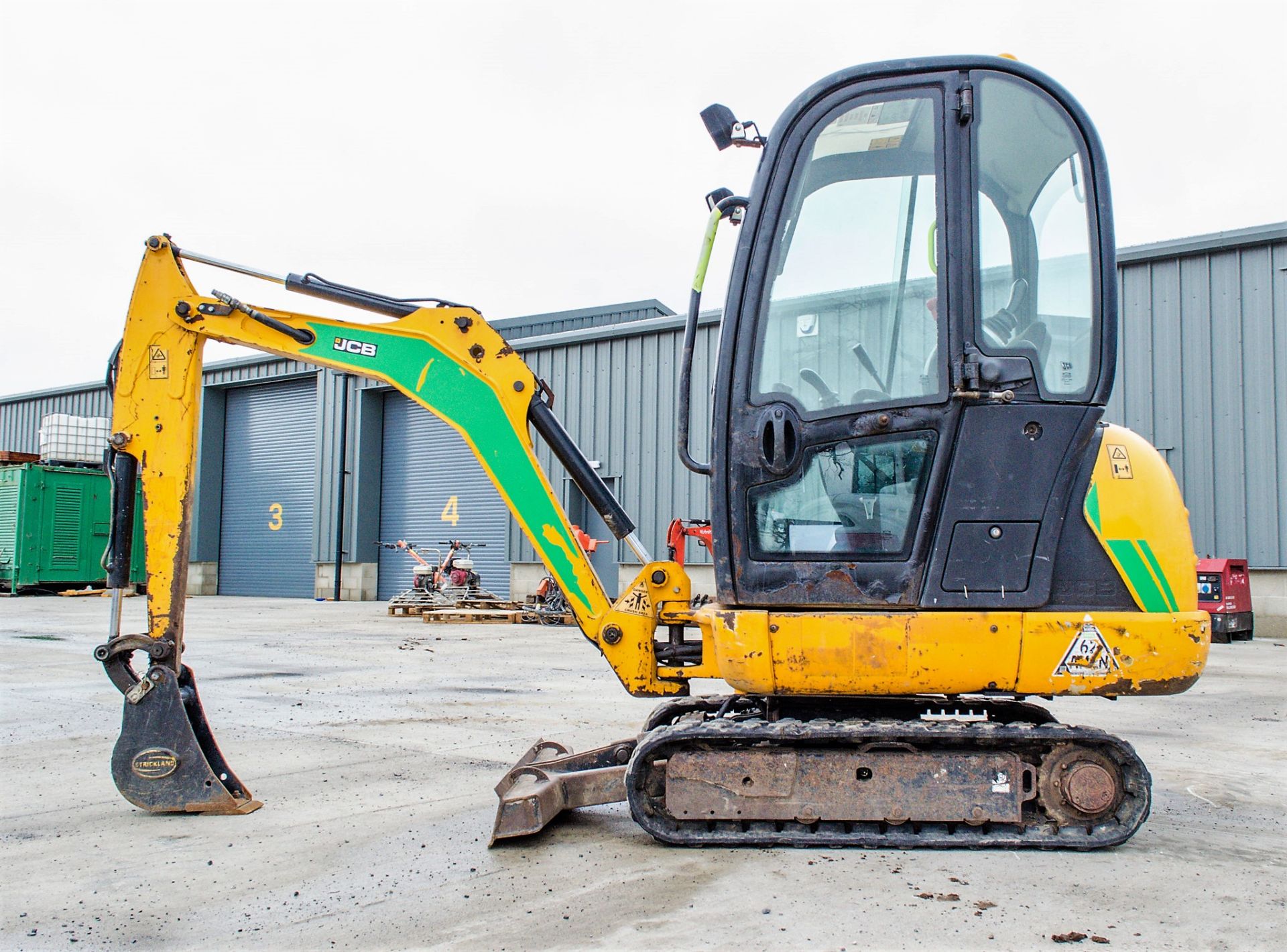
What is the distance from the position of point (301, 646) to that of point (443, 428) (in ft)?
40.3

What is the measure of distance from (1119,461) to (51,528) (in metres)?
25.9

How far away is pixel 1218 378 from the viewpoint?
49.3ft

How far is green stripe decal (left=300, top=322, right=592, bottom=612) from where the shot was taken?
4695mm

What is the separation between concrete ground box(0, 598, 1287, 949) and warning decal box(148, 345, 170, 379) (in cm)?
194

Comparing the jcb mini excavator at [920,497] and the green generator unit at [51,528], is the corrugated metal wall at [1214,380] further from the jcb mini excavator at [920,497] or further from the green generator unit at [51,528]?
the green generator unit at [51,528]

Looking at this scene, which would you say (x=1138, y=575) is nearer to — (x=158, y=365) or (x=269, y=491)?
(x=158, y=365)

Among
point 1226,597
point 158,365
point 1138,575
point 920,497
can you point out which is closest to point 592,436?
point 1226,597

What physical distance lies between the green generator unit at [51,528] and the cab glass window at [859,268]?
22.5m

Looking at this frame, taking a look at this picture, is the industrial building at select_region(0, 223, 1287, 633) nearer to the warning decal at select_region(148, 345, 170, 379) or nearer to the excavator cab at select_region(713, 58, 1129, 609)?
the warning decal at select_region(148, 345, 170, 379)

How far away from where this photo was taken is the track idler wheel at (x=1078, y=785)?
12.4ft

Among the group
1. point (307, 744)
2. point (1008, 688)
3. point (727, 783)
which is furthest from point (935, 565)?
point (307, 744)

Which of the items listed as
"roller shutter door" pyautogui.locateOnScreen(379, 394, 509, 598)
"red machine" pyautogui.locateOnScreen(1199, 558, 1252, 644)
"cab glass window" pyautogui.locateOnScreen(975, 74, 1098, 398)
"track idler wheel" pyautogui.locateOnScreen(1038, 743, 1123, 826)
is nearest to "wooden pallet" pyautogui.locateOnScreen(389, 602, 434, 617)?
"roller shutter door" pyautogui.locateOnScreen(379, 394, 509, 598)

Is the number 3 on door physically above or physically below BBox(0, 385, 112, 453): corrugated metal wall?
below

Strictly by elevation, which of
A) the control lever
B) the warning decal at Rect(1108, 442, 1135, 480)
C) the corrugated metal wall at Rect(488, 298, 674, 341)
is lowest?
the warning decal at Rect(1108, 442, 1135, 480)
